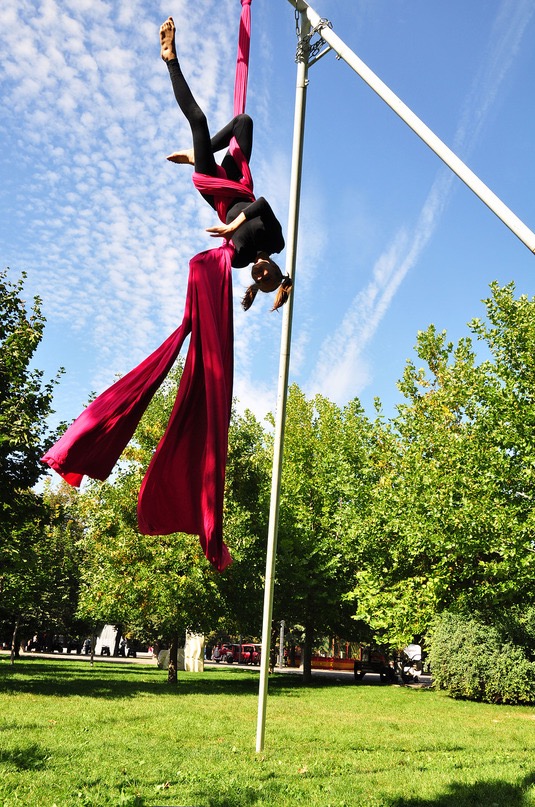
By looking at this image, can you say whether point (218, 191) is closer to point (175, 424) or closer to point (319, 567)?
point (175, 424)

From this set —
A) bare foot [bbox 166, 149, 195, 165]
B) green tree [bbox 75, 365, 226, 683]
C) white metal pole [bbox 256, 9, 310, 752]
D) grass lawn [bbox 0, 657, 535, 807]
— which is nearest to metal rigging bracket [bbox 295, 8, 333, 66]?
white metal pole [bbox 256, 9, 310, 752]

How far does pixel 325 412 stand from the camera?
109 ft

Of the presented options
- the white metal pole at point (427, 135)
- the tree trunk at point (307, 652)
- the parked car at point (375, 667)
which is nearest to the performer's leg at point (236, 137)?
the white metal pole at point (427, 135)

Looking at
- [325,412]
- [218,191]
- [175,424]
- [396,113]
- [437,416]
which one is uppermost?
[325,412]

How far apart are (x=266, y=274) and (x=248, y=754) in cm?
775

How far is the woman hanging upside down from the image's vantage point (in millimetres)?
4141

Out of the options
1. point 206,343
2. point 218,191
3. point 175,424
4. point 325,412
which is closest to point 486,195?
point 218,191

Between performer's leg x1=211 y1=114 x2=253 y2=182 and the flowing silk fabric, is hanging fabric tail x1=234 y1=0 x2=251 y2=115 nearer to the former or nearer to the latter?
performer's leg x1=211 y1=114 x2=253 y2=182

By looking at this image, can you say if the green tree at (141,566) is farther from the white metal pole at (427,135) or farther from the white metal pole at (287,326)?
the white metal pole at (427,135)

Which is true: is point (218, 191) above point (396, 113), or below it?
below

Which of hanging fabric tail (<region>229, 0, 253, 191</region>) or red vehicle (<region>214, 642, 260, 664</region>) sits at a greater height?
hanging fabric tail (<region>229, 0, 253, 191</region>)

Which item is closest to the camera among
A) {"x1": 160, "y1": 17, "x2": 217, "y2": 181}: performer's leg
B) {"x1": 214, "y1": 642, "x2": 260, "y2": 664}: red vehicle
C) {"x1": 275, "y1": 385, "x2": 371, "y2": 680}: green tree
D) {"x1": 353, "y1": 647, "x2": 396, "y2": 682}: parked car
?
{"x1": 160, "y1": 17, "x2": 217, "y2": 181}: performer's leg

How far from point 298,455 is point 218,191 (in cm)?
2714

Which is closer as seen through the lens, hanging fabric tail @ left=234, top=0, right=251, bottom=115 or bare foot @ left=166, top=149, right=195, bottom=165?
bare foot @ left=166, top=149, right=195, bottom=165
